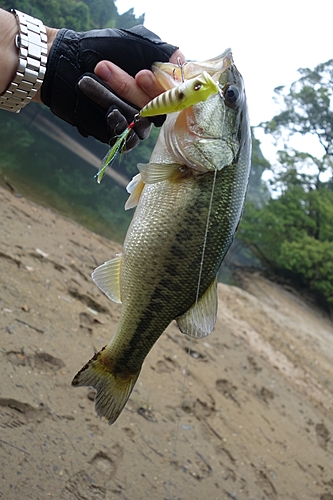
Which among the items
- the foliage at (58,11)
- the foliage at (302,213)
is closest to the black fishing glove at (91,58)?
the foliage at (302,213)

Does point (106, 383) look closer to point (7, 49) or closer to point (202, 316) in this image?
point (202, 316)

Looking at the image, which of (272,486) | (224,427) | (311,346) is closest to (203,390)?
(224,427)

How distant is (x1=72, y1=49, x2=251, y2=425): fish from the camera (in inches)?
68.7

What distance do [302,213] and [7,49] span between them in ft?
71.3

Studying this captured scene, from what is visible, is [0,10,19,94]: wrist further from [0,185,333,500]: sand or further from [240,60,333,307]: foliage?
[240,60,333,307]: foliage

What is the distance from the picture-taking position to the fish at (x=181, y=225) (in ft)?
5.72

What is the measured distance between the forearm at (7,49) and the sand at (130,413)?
1936 millimetres

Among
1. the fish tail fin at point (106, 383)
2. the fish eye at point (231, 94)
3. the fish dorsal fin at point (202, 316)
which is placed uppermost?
the fish eye at point (231, 94)

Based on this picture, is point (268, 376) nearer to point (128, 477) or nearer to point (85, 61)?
point (128, 477)

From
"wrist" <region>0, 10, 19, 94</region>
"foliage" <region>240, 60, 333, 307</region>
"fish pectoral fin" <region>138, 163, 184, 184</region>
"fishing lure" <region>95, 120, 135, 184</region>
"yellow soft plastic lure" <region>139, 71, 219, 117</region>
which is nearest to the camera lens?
"yellow soft plastic lure" <region>139, 71, 219, 117</region>

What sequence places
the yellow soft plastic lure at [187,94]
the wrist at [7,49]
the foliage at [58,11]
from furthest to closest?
1. the foliage at [58,11]
2. the wrist at [7,49]
3. the yellow soft plastic lure at [187,94]

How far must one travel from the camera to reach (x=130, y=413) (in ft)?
11.0

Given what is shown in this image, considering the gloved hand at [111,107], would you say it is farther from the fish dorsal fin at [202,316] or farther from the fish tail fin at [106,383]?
the fish tail fin at [106,383]

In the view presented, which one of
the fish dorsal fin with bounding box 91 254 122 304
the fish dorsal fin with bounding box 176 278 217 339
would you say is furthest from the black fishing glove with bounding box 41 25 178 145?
the fish dorsal fin with bounding box 176 278 217 339
